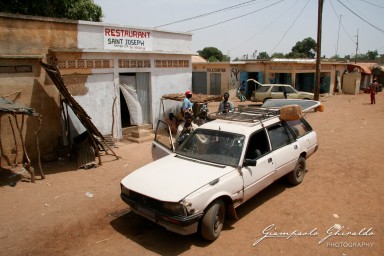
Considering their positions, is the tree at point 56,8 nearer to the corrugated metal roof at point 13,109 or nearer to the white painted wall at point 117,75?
the white painted wall at point 117,75

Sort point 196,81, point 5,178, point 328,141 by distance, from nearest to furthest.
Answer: point 5,178
point 328,141
point 196,81

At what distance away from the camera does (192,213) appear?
13.9 ft

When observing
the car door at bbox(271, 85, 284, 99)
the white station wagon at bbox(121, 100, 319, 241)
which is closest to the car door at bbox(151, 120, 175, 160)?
the white station wagon at bbox(121, 100, 319, 241)

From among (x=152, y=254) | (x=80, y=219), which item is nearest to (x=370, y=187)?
(x=152, y=254)

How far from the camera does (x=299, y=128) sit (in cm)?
716

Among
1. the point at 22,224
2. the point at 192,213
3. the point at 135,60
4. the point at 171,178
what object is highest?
the point at 135,60

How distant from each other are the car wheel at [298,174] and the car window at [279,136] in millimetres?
681

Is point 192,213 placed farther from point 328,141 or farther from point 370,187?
point 328,141

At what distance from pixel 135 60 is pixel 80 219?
Result: 7.45 m

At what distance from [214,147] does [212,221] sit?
57.3 inches

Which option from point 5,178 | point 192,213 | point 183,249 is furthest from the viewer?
point 5,178

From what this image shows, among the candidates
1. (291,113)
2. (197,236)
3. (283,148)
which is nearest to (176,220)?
(197,236)

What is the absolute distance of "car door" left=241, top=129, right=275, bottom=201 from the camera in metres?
5.19

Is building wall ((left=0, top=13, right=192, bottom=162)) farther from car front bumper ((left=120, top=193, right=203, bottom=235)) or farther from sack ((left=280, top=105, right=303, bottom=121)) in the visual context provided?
sack ((left=280, top=105, right=303, bottom=121))
